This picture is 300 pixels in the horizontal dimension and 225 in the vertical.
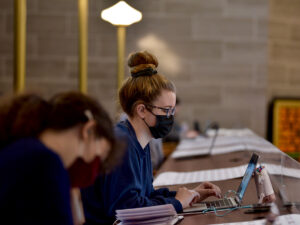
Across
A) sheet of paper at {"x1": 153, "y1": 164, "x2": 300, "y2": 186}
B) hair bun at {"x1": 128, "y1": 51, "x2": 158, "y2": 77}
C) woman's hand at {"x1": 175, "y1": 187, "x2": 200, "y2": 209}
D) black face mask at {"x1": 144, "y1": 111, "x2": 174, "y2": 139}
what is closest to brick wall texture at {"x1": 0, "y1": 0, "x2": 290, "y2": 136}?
sheet of paper at {"x1": 153, "y1": 164, "x2": 300, "y2": 186}

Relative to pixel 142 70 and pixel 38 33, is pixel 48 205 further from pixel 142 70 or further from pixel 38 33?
pixel 38 33

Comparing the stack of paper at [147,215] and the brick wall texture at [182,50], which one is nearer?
the stack of paper at [147,215]

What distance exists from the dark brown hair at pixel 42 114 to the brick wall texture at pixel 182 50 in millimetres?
3889

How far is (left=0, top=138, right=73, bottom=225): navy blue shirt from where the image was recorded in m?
0.71

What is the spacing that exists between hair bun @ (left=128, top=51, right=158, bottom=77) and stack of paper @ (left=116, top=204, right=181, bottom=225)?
22.9 inches

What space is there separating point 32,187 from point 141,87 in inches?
36.0

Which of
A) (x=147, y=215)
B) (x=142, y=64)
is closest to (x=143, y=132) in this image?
(x=142, y=64)

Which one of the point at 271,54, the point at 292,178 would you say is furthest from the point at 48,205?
the point at 271,54

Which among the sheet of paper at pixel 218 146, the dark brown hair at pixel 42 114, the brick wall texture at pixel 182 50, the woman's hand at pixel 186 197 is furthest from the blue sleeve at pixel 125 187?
the brick wall texture at pixel 182 50

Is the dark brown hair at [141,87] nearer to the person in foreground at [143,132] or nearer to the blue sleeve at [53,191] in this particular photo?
the person in foreground at [143,132]

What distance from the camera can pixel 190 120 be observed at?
4801 millimetres

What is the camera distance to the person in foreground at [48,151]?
71 centimetres

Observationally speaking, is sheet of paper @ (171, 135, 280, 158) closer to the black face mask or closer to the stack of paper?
the black face mask

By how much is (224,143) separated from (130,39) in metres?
2.04
